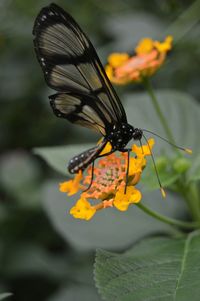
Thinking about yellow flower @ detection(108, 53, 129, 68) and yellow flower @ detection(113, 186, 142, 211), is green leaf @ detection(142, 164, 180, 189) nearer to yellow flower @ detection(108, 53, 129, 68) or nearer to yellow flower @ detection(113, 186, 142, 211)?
yellow flower @ detection(113, 186, 142, 211)

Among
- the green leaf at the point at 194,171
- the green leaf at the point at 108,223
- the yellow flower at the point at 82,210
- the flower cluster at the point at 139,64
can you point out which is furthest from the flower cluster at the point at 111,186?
the green leaf at the point at 108,223

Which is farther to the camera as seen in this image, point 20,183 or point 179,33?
point 20,183

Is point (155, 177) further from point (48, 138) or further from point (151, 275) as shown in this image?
point (48, 138)

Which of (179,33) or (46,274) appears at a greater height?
(179,33)

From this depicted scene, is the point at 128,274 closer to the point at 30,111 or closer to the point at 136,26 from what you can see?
the point at 136,26

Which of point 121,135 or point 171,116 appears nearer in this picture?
point 121,135

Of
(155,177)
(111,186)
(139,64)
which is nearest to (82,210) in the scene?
(111,186)

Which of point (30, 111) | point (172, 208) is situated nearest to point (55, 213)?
point (172, 208)
